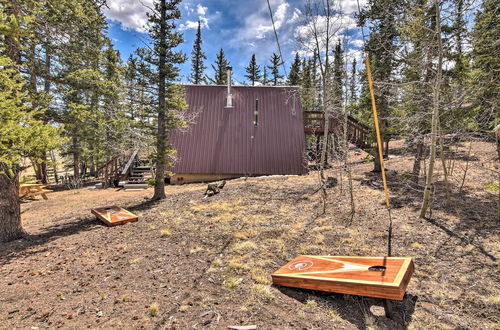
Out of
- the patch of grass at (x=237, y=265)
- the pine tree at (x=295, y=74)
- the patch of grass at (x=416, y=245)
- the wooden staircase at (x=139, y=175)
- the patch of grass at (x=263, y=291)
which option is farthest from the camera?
the pine tree at (x=295, y=74)

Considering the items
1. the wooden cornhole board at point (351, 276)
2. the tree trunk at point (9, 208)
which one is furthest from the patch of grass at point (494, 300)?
the tree trunk at point (9, 208)

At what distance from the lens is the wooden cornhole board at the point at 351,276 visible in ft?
10.2

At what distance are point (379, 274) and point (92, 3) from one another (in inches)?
382

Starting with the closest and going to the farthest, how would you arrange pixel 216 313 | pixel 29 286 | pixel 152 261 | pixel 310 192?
pixel 216 313, pixel 29 286, pixel 152 261, pixel 310 192

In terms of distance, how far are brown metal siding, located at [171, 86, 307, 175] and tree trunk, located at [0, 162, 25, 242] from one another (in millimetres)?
9597

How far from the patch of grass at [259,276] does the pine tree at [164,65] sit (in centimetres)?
665

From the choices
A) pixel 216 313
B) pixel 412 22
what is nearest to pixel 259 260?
pixel 216 313

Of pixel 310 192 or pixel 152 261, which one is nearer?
pixel 152 261

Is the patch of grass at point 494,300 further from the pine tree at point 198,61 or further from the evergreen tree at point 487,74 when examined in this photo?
the pine tree at point 198,61

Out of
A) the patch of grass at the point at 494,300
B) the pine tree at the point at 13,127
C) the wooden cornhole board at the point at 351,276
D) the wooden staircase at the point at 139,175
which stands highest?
the pine tree at the point at 13,127

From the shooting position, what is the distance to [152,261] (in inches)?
190

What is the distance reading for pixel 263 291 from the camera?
379 cm

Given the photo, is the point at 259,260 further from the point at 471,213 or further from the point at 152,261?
the point at 471,213

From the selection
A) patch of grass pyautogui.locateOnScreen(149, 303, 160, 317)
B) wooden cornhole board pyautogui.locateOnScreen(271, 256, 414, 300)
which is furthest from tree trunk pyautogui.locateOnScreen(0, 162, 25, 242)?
wooden cornhole board pyautogui.locateOnScreen(271, 256, 414, 300)
